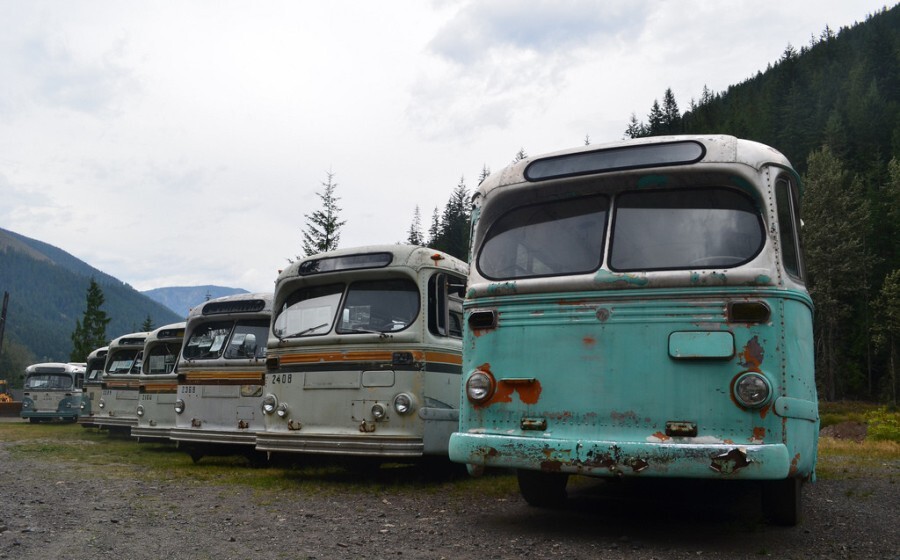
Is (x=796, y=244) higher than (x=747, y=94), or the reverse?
(x=747, y=94)

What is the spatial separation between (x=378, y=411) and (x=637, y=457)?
4.42 meters

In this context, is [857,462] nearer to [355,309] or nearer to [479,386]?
[355,309]

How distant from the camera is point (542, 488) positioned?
23.4ft

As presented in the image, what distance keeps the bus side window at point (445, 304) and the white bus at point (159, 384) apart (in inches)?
277

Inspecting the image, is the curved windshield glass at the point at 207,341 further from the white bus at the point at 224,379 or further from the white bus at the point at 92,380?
the white bus at the point at 92,380

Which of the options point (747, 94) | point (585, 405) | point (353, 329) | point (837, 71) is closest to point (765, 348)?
point (585, 405)

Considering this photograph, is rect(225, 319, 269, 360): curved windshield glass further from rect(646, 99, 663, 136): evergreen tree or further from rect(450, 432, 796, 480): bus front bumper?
rect(646, 99, 663, 136): evergreen tree

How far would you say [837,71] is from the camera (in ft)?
307

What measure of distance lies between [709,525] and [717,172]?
286cm

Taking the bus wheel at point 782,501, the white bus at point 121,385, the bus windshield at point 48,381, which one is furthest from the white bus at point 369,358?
the bus windshield at point 48,381

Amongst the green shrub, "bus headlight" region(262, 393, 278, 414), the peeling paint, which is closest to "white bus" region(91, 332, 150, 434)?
"bus headlight" region(262, 393, 278, 414)

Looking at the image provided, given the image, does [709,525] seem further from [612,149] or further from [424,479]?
[424,479]

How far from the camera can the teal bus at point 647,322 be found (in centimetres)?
539

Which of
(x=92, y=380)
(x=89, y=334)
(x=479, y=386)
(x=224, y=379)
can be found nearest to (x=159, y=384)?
(x=224, y=379)
